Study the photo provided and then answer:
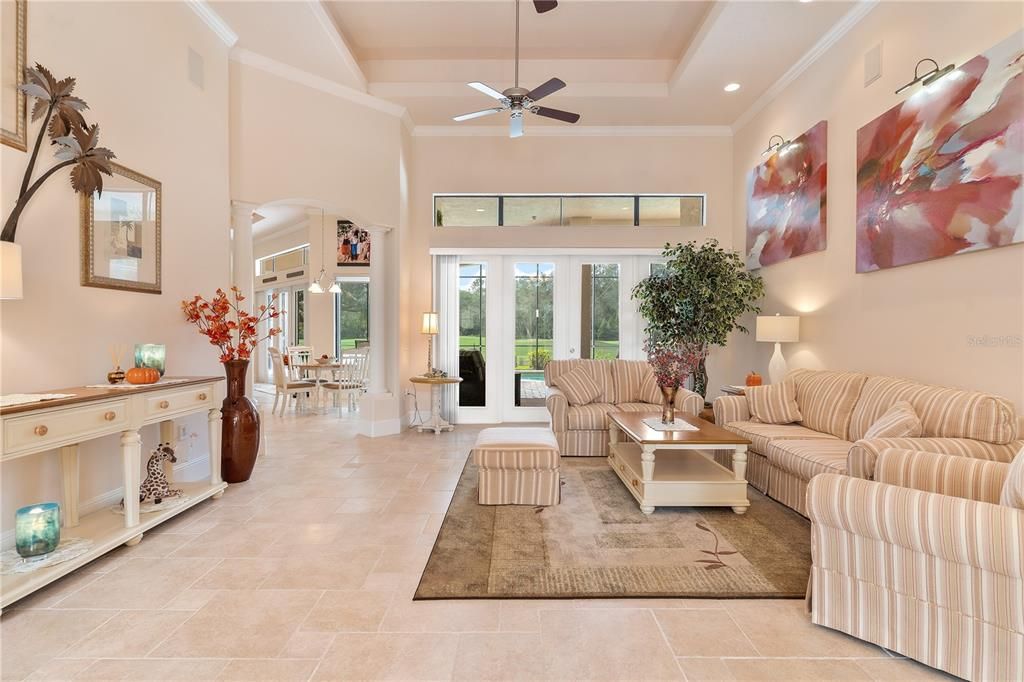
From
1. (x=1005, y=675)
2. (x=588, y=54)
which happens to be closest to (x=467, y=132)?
(x=588, y=54)

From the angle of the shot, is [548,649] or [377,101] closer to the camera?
[548,649]

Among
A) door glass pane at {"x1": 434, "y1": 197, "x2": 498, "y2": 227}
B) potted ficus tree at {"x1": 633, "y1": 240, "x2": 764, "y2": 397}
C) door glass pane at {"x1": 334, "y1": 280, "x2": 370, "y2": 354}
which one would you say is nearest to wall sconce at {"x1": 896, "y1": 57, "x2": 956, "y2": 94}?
potted ficus tree at {"x1": 633, "y1": 240, "x2": 764, "y2": 397}

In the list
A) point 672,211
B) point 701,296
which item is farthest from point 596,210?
point 701,296

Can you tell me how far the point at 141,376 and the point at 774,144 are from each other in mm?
6214

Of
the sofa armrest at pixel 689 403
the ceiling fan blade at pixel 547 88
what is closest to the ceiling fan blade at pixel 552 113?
the ceiling fan blade at pixel 547 88

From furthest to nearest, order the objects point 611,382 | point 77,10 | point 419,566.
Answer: point 611,382
point 77,10
point 419,566

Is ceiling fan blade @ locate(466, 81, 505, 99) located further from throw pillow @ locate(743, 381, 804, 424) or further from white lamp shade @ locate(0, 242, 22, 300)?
throw pillow @ locate(743, 381, 804, 424)

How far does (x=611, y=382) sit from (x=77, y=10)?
512 centimetres

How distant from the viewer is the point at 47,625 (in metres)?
2.05

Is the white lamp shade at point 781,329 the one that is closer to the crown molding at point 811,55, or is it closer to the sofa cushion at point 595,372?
the sofa cushion at point 595,372

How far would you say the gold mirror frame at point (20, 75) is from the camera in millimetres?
2525

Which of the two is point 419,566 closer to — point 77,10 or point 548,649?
point 548,649

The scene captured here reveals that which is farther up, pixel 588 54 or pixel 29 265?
pixel 588 54

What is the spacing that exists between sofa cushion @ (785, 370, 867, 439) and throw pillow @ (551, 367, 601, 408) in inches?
75.0
